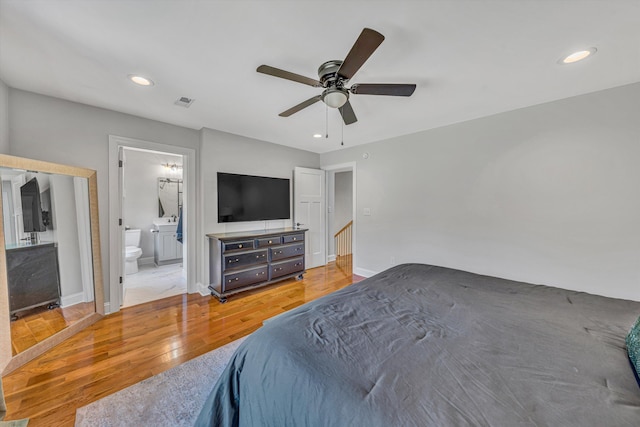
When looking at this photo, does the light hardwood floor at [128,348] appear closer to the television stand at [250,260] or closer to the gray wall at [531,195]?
the television stand at [250,260]

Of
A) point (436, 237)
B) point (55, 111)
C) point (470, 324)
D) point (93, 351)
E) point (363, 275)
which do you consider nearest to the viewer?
point (470, 324)

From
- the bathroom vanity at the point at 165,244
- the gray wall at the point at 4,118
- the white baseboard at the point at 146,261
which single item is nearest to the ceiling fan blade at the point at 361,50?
the gray wall at the point at 4,118

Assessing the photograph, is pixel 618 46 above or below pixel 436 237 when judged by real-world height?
above

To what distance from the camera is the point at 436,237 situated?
3428 millimetres

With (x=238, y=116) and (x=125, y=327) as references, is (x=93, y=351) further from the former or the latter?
(x=238, y=116)

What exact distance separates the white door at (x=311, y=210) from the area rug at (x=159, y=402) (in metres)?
2.98

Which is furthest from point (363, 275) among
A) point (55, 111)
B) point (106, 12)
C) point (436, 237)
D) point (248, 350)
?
point (55, 111)

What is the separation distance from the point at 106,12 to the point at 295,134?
249cm

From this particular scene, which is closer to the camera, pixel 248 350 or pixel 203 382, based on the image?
pixel 248 350

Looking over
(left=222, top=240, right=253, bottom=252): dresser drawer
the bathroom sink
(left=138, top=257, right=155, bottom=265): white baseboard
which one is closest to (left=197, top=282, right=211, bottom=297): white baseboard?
(left=222, top=240, right=253, bottom=252): dresser drawer

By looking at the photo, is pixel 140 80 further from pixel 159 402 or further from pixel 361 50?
pixel 159 402

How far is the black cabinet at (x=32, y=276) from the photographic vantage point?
1.96m

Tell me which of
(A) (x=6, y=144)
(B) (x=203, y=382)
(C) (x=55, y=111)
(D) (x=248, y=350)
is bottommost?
(B) (x=203, y=382)

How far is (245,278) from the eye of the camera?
11.2 ft
